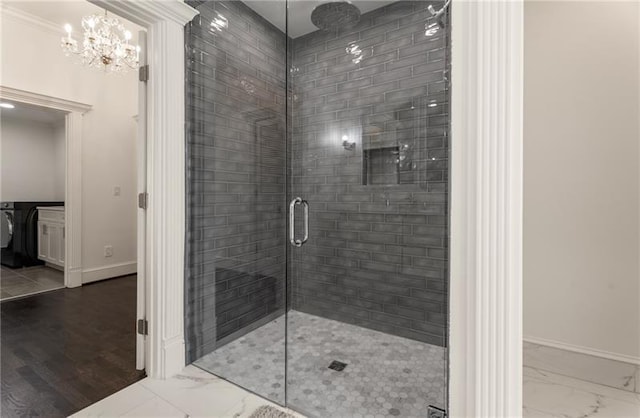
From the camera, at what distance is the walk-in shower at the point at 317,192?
2.05 m

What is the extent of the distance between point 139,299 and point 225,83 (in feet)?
5.08

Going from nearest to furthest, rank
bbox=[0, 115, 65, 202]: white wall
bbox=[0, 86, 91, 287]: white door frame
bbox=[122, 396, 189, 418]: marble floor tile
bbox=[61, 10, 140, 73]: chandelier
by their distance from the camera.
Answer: bbox=[122, 396, 189, 418]: marble floor tile
bbox=[61, 10, 140, 73]: chandelier
bbox=[0, 86, 91, 287]: white door frame
bbox=[0, 115, 65, 202]: white wall

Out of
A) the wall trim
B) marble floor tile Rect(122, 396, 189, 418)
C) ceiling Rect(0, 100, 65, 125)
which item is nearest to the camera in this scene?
marble floor tile Rect(122, 396, 189, 418)

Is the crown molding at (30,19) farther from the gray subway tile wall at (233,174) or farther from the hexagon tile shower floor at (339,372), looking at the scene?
the hexagon tile shower floor at (339,372)

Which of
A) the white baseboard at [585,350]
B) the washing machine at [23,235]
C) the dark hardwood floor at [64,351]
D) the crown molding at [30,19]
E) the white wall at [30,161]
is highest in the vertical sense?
the crown molding at [30,19]

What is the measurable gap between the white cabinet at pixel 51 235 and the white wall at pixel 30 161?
4.71 ft

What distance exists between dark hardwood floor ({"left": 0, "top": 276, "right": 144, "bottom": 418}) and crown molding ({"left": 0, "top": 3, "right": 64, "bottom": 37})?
2879 mm

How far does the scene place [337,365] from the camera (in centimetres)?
197

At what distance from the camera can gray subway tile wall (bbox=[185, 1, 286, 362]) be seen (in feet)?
6.76

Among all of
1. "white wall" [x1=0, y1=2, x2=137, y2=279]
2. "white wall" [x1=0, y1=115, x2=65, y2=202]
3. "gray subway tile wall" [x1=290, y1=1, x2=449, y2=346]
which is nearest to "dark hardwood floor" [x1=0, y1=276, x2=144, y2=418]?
"white wall" [x1=0, y1=2, x2=137, y2=279]

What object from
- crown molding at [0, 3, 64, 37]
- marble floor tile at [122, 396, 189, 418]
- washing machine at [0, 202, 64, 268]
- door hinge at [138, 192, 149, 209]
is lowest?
marble floor tile at [122, 396, 189, 418]

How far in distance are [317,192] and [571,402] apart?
2034 mm

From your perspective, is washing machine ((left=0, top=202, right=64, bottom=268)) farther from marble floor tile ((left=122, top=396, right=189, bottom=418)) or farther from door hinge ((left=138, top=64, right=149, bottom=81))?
marble floor tile ((left=122, top=396, right=189, bottom=418))

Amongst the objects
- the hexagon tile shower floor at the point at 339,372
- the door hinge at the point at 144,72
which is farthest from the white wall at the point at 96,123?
the hexagon tile shower floor at the point at 339,372
